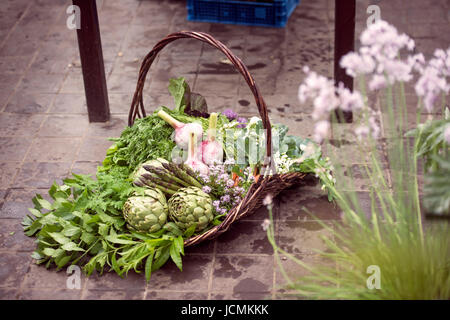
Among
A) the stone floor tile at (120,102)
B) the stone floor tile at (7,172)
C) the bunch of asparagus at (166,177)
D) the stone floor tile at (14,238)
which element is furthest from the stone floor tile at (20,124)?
the bunch of asparagus at (166,177)

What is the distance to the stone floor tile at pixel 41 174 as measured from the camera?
390cm

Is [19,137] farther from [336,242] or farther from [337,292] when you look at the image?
[337,292]

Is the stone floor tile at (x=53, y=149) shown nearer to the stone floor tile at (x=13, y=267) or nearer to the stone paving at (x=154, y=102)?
the stone paving at (x=154, y=102)

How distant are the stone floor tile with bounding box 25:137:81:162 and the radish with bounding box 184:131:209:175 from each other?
3.16 feet

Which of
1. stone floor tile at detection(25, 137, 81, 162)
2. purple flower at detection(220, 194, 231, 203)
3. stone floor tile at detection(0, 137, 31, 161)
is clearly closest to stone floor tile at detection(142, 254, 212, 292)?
purple flower at detection(220, 194, 231, 203)

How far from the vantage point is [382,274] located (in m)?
2.52

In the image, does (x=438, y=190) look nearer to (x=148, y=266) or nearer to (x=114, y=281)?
(x=148, y=266)

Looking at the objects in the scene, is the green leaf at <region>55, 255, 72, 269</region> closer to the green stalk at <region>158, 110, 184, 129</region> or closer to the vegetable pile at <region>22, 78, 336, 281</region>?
the vegetable pile at <region>22, 78, 336, 281</region>

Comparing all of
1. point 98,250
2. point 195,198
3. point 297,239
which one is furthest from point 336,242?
point 98,250

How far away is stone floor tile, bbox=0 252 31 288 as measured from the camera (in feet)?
10.5

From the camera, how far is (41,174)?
3986 mm

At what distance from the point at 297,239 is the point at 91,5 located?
1.94 meters

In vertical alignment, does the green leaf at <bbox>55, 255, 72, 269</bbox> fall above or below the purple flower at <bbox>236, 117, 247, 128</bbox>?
below

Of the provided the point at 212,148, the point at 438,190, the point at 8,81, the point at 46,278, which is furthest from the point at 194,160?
the point at 8,81
